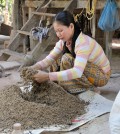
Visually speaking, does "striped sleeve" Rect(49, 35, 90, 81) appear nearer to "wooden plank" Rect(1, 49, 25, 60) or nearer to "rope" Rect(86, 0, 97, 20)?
"rope" Rect(86, 0, 97, 20)

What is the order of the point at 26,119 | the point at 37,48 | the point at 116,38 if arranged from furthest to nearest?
the point at 116,38 < the point at 37,48 < the point at 26,119

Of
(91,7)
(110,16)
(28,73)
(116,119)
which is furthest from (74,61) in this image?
(91,7)

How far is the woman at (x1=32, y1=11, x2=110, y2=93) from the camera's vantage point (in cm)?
318

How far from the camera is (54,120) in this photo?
293 cm

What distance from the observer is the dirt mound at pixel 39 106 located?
2878 millimetres

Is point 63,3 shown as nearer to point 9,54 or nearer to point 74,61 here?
point 9,54

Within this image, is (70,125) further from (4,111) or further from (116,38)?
(116,38)

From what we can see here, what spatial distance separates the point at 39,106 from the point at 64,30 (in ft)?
2.65

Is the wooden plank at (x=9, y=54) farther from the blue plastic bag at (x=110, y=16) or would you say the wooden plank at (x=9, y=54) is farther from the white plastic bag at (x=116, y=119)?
the white plastic bag at (x=116, y=119)

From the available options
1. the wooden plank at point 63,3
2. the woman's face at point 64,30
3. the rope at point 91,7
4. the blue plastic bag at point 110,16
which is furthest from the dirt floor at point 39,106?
the wooden plank at point 63,3

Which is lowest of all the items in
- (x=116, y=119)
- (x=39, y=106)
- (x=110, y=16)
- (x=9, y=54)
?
(x=9, y=54)

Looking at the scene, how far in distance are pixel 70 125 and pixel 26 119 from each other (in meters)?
0.40

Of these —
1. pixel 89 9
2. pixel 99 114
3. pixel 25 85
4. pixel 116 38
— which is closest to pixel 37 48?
pixel 89 9

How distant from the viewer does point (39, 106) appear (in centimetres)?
303
